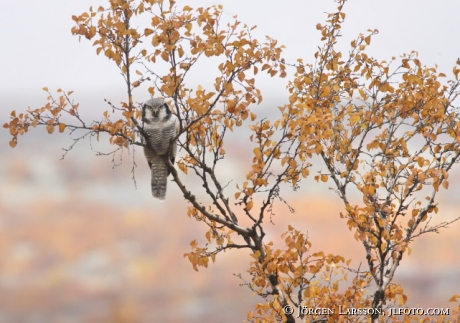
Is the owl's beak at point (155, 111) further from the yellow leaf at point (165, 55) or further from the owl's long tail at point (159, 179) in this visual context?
the yellow leaf at point (165, 55)

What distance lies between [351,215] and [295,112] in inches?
52.9

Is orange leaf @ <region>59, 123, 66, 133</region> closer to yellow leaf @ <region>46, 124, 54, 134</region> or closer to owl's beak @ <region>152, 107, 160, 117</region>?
yellow leaf @ <region>46, 124, 54, 134</region>

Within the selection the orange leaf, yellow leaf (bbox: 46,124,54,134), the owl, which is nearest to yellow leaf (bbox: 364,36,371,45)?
the owl

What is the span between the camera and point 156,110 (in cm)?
886

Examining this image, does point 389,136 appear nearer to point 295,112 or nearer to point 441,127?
point 441,127

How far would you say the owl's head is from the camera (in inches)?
349

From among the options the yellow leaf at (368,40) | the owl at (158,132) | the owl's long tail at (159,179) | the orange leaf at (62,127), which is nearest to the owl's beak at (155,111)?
the owl at (158,132)

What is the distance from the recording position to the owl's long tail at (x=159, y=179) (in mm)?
8992

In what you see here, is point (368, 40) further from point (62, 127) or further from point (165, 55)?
point (62, 127)

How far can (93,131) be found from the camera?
259 inches

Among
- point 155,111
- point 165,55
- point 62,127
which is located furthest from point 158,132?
point 165,55

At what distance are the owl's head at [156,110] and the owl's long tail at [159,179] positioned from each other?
0.64 meters

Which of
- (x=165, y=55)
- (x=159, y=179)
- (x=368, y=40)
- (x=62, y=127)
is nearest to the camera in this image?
(x=165, y=55)

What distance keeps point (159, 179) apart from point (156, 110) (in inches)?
41.1
